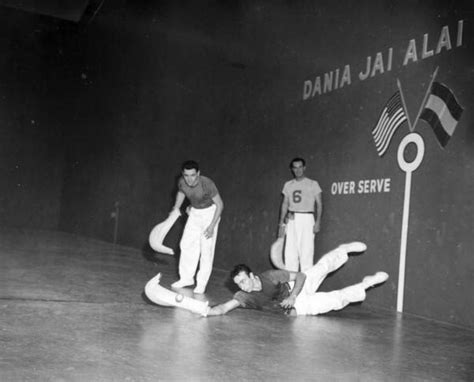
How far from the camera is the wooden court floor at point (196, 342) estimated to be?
8.38ft

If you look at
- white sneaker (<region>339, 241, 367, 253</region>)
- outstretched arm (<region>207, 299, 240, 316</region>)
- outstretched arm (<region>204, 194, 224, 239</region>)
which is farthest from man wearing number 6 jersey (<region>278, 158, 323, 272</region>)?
outstretched arm (<region>207, 299, 240, 316</region>)

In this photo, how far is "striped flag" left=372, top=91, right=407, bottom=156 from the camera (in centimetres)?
493

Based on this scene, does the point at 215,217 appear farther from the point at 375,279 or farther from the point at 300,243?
the point at 375,279

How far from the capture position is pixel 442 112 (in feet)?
14.7

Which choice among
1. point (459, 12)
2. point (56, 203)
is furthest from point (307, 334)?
point (56, 203)

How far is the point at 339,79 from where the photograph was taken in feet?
18.5

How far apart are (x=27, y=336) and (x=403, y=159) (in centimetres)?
318

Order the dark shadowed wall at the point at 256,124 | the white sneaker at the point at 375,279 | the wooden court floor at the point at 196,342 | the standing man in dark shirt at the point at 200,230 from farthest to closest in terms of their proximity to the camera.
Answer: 1. the standing man in dark shirt at the point at 200,230
2. the white sneaker at the point at 375,279
3. the dark shadowed wall at the point at 256,124
4. the wooden court floor at the point at 196,342

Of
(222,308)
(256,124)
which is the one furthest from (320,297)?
(256,124)

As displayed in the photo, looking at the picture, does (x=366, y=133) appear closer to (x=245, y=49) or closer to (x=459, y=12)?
(x=459, y=12)

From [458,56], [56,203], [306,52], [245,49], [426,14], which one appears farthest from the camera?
[56,203]

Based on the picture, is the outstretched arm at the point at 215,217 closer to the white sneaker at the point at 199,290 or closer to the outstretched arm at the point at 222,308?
the white sneaker at the point at 199,290

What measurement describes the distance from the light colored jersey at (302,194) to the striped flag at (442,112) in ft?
4.38

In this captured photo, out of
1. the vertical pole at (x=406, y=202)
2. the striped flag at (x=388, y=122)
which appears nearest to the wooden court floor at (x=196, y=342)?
the vertical pole at (x=406, y=202)
